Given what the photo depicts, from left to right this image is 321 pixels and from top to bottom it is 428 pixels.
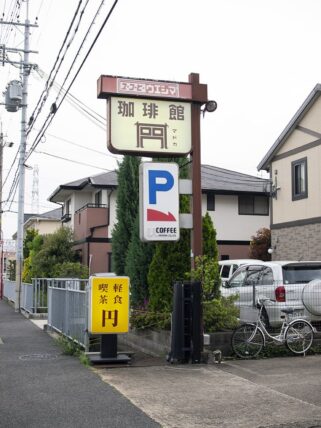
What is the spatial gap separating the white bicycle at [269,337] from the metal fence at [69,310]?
2.79 metres

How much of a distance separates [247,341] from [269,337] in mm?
514

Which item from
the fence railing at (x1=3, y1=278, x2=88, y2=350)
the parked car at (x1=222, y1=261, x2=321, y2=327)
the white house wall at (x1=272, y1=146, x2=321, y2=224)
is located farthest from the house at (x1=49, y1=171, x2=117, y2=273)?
the parked car at (x1=222, y1=261, x2=321, y2=327)

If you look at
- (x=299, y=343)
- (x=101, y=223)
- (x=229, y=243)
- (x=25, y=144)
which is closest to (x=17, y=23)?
(x=25, y=144)

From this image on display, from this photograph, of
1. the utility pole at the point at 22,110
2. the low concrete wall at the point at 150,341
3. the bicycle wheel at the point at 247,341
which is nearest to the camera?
the bicycle wheel at the point at 247,341

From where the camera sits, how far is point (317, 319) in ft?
38.0

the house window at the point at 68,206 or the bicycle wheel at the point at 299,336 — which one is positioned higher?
the house window at the point at 68,206

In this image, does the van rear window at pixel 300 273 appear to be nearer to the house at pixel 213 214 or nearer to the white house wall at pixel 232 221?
the house at pixel 213 214

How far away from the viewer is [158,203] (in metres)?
10.3

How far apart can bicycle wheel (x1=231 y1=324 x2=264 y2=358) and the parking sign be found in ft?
6.50

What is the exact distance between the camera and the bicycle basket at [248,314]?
11.3 meters

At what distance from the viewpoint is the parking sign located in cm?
1022

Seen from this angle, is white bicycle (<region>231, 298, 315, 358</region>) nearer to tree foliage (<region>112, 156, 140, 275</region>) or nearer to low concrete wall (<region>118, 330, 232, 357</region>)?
low concrete wall (<region>118, 330, 232, 357</region>)

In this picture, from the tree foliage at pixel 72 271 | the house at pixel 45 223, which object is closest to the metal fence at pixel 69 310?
the tree foliage at pixel 72 271

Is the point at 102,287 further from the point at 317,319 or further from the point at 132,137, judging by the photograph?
the point at 317,319
